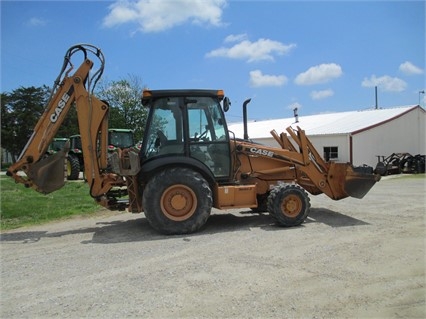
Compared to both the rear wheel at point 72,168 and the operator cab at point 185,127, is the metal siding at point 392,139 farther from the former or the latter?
the operator cab at point 185,127

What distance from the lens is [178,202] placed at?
795 cm

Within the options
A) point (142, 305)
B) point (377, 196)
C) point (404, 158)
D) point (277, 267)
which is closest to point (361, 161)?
point (404, 158)

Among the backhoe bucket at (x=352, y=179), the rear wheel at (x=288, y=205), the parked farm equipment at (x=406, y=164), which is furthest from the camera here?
the parked farm equipment at (x=406, y=164)

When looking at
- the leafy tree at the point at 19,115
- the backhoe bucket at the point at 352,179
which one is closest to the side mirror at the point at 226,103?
the backhoe bucket at the point at 352,179

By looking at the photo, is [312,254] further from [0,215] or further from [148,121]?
[0,215]

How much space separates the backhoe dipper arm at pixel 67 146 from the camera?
813 centimetres

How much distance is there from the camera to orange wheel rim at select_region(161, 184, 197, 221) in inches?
312

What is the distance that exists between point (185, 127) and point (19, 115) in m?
47.8

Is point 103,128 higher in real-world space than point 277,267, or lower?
higher

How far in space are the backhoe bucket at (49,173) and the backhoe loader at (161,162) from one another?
0.06ft

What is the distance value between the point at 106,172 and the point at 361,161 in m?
22.9

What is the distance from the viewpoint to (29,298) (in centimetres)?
475

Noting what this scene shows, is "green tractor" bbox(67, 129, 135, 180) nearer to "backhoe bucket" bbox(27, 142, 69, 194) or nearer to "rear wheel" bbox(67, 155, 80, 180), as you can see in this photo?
"rear wheel" bbox(67, 155, 80, 180)

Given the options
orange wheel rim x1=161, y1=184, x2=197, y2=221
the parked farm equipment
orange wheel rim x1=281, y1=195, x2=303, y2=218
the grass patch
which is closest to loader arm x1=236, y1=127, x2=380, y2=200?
orange wheel rim x1=281, y1=195, x2=303, y2=218
